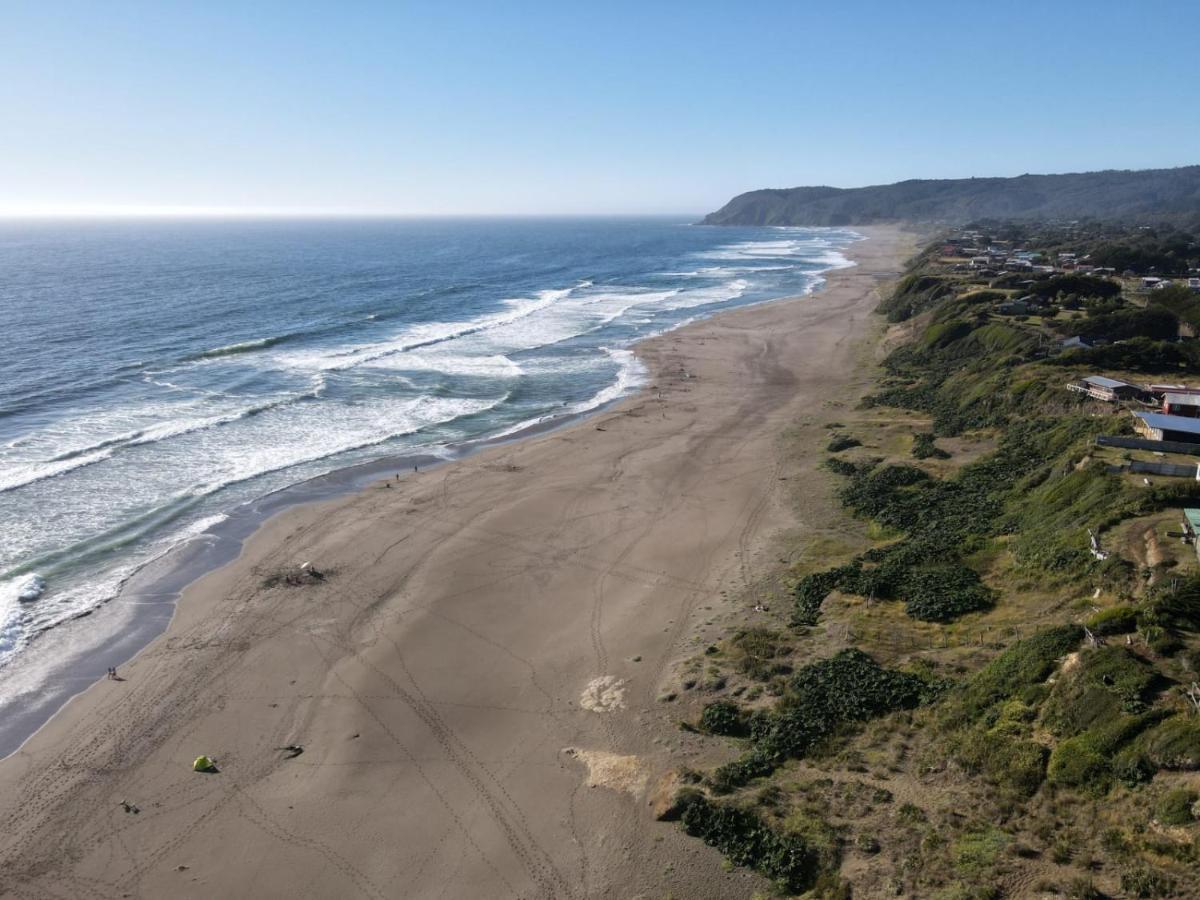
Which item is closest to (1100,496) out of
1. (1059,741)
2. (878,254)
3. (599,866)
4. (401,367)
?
(1059,741)

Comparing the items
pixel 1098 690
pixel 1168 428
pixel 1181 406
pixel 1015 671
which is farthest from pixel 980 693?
pixel 1181 406

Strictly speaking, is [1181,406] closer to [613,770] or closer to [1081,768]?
[1081,768]

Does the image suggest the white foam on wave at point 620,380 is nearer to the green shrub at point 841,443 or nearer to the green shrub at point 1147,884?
the green shrub at point 841,443

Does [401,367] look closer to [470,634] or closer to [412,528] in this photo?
[412,528]

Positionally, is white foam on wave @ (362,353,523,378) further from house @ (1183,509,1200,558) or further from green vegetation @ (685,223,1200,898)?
house @ (1183,509,1200,558)

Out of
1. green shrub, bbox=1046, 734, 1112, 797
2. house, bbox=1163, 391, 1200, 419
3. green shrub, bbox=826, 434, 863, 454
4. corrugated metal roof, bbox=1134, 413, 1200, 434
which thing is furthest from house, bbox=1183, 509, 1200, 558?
green shrub, bbox=826, 434, 863, 454

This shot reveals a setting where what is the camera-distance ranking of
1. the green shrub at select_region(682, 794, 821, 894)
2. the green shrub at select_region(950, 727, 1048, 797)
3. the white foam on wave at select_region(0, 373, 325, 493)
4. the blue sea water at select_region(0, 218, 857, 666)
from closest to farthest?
the green shrub at select_region(682, 794, 821, 894)
the green shrub at select_region(950, 727, 1048, 797)
the blue sea water at select_region(0, 218, 857, 666)
the white foam on wave at select_region(0, 373, 325, 493)
